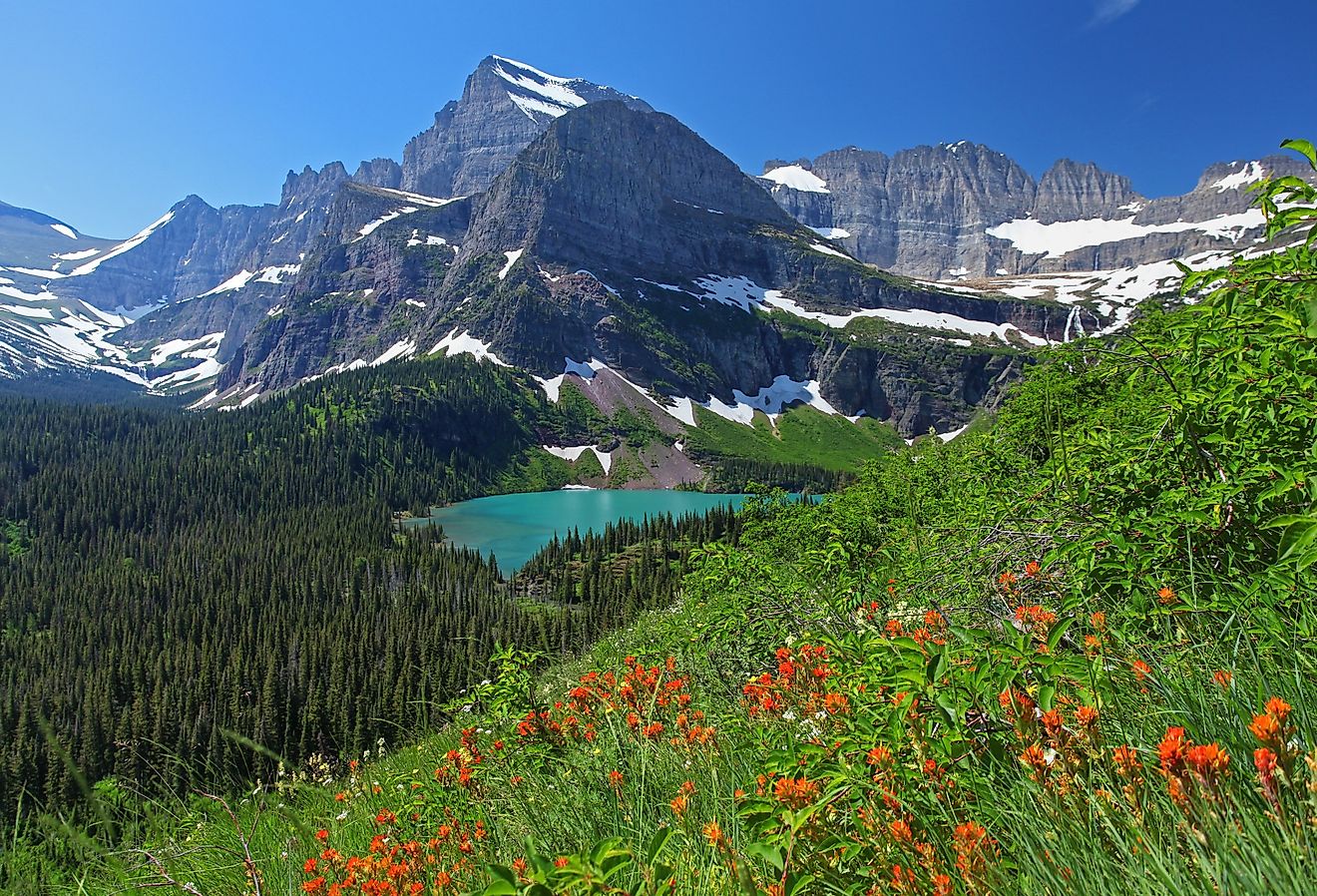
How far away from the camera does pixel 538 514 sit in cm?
14275

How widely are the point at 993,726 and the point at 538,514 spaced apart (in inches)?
5674

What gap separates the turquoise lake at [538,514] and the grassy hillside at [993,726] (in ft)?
313

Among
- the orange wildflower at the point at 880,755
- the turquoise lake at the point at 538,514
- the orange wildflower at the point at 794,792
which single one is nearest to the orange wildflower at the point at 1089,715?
the orange wildflower at the point at 880,755

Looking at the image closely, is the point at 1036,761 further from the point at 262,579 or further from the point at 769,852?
the point at 262,579

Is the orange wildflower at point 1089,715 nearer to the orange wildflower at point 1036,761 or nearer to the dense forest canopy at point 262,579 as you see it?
the orange wildflower at point 1036,761

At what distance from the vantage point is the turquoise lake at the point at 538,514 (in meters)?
116

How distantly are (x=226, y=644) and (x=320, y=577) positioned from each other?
69.5ft

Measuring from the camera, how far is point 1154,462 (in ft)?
12.6

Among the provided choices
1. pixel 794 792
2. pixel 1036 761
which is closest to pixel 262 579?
pixel 794 792

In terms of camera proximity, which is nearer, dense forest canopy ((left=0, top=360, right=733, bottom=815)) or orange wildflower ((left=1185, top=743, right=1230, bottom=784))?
orange wildflower ((left=1185, top=743, right=1230, bottom=784))

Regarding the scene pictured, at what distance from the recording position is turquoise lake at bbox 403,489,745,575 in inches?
4564

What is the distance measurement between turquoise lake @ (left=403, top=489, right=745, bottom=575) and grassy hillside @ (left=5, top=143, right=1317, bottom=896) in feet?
313

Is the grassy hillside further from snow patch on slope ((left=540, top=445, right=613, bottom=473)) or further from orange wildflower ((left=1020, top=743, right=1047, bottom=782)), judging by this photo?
snow patch on slope ((left=540, top=445, right=613, bottom=473))

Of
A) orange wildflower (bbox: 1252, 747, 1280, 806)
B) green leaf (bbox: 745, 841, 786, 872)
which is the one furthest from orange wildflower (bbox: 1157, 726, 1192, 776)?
green leaf (bbox: 745, 841, 786, 872)
